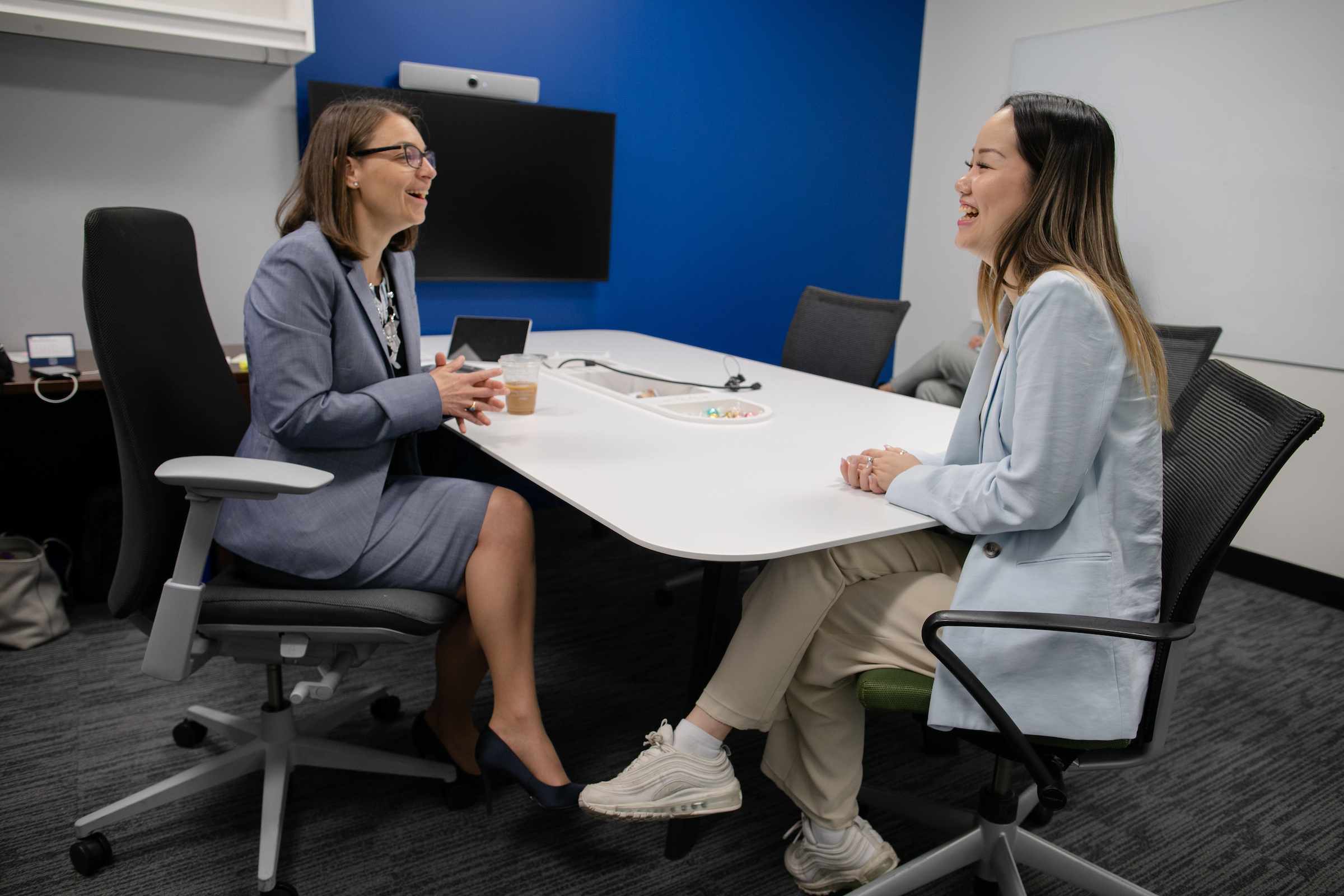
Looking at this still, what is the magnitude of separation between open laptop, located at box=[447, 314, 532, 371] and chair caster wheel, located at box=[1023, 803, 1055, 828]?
1781 mm

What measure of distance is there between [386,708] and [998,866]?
1.41 metres

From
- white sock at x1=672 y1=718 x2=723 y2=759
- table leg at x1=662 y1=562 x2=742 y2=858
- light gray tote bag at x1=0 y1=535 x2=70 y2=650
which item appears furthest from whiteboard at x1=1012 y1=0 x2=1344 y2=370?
light gray tote bag at x1=0 y1=535 x2=70 y2=650

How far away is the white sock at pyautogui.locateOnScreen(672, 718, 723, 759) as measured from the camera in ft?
5.00

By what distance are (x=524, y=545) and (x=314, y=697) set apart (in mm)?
450

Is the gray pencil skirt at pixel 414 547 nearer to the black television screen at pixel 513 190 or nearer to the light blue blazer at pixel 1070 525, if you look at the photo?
the light blue blazer at pixel 1070 525

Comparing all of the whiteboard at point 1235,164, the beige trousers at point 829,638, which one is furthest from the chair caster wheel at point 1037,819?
the whiteboard at point 1235,164

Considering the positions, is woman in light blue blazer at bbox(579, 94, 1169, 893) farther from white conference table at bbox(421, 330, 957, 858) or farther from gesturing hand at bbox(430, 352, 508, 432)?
gesturing hand at bbox(430, 352, 508, 432)

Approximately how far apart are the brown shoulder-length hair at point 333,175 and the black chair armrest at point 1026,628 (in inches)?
50.5

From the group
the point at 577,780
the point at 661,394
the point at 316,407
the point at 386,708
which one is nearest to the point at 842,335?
the point at 661,394

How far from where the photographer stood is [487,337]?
8.77 feet

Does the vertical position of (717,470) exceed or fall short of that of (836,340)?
it falls short

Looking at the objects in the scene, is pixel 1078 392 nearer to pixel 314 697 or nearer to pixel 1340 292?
pixel 314 697

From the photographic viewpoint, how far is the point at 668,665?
2.54 meters

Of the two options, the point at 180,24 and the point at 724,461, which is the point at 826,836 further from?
the point at 180,24
